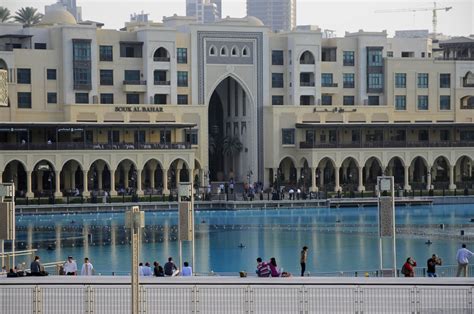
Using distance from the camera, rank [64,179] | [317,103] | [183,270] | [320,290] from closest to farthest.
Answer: [320,290], [183,270], [64,179], [317,103]

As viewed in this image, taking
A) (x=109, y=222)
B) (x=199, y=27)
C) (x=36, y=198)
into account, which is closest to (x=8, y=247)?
(x=109, y=222)

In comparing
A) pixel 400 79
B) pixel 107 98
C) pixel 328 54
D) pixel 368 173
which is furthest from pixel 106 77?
pixel 400 79

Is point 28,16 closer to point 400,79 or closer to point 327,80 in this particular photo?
Result: point 327,80

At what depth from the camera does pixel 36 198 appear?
259ft

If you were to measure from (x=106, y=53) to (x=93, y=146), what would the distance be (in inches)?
275

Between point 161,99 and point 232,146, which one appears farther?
point 232,146

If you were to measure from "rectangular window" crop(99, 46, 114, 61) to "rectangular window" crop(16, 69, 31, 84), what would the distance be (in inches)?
196

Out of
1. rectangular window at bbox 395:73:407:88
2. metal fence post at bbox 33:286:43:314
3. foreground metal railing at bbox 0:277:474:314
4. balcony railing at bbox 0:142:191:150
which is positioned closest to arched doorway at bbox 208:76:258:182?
balcony railing at bbox 0:142:191:150

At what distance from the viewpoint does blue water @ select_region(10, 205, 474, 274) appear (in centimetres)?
5134

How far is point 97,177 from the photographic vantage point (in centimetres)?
8562

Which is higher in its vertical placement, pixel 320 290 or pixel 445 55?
pixel 445 55

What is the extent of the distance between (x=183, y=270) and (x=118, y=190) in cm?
5156

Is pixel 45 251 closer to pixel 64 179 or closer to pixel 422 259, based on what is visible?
pixel 422 259

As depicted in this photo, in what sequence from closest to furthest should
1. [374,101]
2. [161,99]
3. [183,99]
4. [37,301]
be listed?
[37,301] < [161,99] < [183,99] < [374,101]
